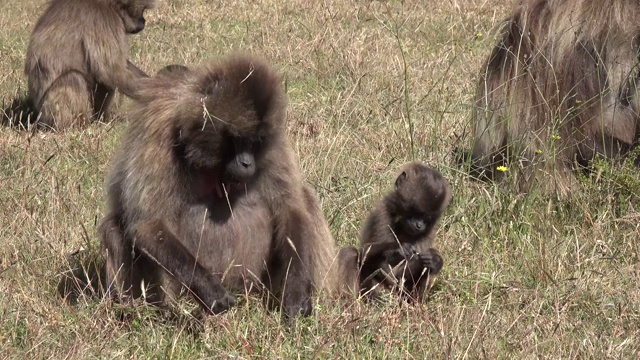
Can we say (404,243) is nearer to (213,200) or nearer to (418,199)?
(418,199)

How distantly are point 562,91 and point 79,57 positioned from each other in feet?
16.2

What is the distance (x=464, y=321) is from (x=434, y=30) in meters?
7.85

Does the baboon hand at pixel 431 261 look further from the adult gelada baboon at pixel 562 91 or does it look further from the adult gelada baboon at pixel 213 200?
the adult gelada baboon at pixel 562 91

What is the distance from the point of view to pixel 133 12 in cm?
989

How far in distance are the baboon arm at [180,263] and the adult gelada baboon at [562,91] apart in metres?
2.29

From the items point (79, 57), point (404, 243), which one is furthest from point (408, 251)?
point (79, 57)

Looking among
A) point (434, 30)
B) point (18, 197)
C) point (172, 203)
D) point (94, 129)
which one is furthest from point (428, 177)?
point (434, 30)

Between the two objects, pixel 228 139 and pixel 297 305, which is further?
pixel 297 305

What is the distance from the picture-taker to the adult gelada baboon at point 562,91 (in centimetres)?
632

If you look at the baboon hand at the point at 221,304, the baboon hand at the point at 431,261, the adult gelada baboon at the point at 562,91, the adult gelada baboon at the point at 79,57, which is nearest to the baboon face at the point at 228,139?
the baboon hand at the point at 221,304

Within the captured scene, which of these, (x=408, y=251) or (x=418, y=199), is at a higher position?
(x=418, y=199)

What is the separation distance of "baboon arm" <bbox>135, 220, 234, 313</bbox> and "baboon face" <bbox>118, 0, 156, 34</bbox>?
18.1 ft

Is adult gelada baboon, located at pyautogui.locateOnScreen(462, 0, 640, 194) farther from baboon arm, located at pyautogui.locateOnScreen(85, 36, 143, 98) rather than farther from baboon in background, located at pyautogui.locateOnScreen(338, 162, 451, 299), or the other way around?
baboon arm, located at pyautogui.locateOnScreen(85, 36, 143, 98)

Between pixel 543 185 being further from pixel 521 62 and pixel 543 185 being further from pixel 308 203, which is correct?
pixel 308 203
